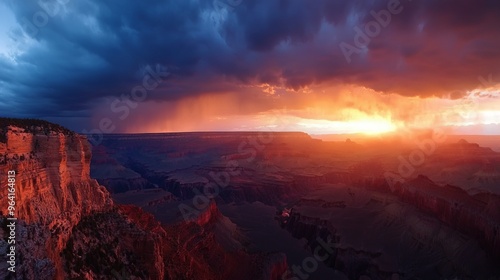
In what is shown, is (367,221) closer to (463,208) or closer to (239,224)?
(463,208)

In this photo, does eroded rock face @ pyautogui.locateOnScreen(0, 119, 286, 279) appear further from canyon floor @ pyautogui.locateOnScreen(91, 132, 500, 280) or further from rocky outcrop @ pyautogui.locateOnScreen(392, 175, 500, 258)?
rocky outcrop @ pyautogui.locateOnScreen(392, 175, 500, 258)

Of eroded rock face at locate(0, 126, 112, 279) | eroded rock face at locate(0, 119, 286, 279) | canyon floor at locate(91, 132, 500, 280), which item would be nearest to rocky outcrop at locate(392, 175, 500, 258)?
canyon floor at locate(91, 132, 500, 280)

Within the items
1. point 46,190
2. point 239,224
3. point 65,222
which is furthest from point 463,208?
point 46,190

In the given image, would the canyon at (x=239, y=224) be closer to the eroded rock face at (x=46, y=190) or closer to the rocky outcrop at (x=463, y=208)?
the eroded rock face at (x=46, y=190)

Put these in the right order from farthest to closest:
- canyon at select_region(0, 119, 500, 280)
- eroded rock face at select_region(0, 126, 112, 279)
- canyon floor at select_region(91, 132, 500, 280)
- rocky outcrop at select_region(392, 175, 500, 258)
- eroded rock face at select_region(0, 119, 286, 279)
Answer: canyon floor at select_region(91, 132, 500, 280) → rocky outcrop at select_region(392, 175, 500, 258) → canyon at select_region(0, 119, 500, 280) → eroded rock face at select_region(0, 119, 286, 279) → eroded rock face at select_region(0, 126, 112, 279)

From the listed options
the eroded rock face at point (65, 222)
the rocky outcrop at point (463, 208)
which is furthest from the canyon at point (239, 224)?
the rocky outcrop at point (463, 208)

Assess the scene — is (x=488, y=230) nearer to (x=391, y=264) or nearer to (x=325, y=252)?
(x=391, y=264)

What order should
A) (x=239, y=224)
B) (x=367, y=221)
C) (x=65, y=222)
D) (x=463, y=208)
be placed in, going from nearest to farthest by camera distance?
1. (x=65, y=222)
2. (x=463, y=208)
3. (x=367, y=221)
4. (x=239, y=224)

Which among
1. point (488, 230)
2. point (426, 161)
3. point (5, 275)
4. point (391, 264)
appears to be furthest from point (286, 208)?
point (5, 275)

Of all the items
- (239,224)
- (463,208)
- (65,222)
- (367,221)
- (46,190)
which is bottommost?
(239,224)

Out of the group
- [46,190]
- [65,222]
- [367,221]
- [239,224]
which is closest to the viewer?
[65,222]

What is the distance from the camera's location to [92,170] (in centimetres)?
14962

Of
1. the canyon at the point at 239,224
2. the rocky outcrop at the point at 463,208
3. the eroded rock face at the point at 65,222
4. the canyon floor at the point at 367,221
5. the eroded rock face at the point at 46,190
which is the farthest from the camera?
the canyon floor at the point at 367,221

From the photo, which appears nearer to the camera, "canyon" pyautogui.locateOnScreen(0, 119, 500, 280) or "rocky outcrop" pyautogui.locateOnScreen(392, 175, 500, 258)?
"canyon" pyautogui.locateOnScreen(0, 119, 500, 280)
